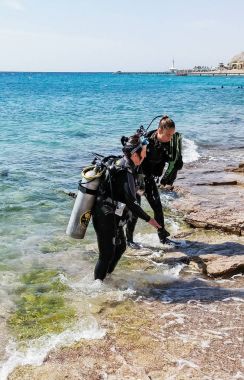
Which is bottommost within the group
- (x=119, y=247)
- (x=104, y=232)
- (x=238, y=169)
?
(x=238, y=169)

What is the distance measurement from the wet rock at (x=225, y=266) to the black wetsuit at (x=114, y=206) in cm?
166

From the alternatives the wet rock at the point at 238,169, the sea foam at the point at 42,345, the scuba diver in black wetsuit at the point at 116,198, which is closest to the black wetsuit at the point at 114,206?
the scuba diver in black wetsuit at the point at 116,198

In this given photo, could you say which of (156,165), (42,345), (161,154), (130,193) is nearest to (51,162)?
(156,165)

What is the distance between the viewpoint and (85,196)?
19.6 feet

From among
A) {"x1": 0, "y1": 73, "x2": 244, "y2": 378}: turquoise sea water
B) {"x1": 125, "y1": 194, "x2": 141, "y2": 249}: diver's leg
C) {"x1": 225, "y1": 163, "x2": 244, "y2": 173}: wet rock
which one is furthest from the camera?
{"x1": 225, "y1": 163, "x2": 244, "y2": 173}: wet rock

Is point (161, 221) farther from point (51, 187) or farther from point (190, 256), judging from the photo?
point (51, 187)

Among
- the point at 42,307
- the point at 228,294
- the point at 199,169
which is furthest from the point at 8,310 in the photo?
the point at 199,169

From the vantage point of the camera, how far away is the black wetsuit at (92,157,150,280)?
587 centimetres

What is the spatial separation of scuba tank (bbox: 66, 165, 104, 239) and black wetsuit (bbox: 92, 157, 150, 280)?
0.29ft

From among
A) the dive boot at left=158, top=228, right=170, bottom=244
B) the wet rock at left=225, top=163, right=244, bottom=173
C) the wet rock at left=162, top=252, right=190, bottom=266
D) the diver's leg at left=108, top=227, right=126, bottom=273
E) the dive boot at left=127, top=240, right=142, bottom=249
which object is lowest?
the wet rock at left=225, top=163, right=244, bottom=173

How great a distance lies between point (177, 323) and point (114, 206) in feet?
5.50

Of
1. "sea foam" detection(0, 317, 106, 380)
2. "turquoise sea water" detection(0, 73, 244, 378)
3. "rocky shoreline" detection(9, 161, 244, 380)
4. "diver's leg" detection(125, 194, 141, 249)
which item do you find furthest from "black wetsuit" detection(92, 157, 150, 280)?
"diver's leg" detection(125, 194, 141, 249)

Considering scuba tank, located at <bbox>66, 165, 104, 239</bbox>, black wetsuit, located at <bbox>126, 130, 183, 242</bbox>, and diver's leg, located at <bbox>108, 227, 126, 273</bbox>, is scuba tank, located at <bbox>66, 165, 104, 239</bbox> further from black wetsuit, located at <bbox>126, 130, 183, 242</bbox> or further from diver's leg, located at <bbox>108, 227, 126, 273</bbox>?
black wetsuit, located at <bbox>126, 130, 183, 242</bbox>

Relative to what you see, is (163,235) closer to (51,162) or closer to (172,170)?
(172,170)
